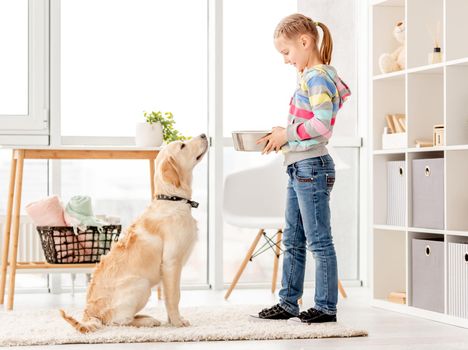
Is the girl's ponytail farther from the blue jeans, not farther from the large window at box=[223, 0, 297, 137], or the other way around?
the large window at box=[223, 0, 297, 137]

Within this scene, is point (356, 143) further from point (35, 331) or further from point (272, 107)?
point (35, 331)

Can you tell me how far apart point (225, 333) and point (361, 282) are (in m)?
2.31

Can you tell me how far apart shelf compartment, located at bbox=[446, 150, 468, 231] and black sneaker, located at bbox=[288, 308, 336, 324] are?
0.70m

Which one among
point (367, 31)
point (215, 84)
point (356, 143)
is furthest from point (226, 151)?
point (367, 31)

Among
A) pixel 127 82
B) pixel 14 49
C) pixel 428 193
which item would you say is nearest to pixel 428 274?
pixel 428 193

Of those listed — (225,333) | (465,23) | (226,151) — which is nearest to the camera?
(225,333)

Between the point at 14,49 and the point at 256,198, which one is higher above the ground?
the point at 14,49

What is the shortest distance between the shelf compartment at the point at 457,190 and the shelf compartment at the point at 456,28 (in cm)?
44

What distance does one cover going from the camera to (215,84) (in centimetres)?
497

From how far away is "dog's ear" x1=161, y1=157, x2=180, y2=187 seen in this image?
10.7 ft

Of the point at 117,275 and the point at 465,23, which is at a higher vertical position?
the point at 465,23

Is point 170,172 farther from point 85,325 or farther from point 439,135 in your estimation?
point 439,135

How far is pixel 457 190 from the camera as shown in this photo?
3.61 meters

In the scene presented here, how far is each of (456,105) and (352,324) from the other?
106cm
